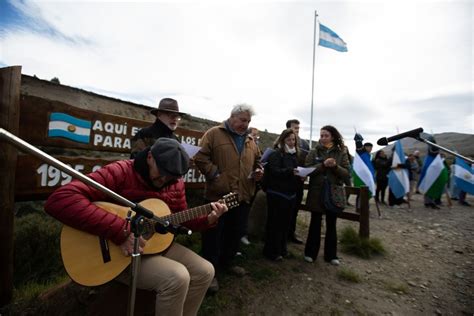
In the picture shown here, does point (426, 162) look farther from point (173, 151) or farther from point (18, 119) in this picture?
point (18, 119)

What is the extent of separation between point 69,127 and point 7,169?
757 mm

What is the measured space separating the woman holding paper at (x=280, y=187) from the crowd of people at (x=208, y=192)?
0.02 metres

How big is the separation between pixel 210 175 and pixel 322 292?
6.97 feet

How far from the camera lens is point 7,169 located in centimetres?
235

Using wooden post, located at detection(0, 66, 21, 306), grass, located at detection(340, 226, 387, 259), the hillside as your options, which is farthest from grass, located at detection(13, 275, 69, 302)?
the hillside

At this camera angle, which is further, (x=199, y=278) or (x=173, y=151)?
(x=199, y=278)

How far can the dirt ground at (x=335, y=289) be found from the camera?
238 cm

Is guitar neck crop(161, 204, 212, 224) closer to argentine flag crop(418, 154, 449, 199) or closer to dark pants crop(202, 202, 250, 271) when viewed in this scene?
dark pants crop(202, 202, 250, 271)

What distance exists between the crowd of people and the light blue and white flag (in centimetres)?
920

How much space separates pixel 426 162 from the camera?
8.77 metres

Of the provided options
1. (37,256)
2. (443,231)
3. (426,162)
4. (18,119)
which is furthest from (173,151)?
(426,162)

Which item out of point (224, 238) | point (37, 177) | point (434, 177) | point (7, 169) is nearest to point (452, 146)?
point (434, 177)

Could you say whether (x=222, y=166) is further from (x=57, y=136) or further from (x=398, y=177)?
(x=398, y=177)

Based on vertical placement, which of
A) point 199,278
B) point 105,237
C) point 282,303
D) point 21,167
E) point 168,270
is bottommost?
point 282,303
